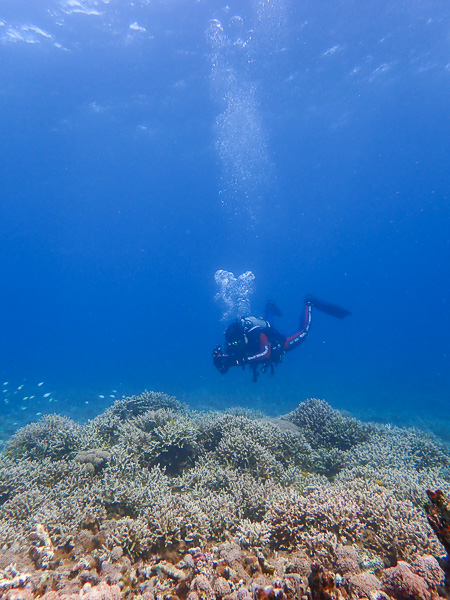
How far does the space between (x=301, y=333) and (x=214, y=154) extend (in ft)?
127

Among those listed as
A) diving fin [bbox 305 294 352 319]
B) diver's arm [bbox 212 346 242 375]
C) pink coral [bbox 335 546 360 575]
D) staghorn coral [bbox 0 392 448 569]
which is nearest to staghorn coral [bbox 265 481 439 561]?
staghorn coral [bbox 0 392 448 569]

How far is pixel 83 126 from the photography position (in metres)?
34.4

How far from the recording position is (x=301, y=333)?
14.4 m

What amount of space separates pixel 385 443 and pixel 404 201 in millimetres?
93730

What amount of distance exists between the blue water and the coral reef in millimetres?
14721

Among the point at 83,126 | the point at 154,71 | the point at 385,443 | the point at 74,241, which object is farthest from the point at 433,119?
the point at 74,241

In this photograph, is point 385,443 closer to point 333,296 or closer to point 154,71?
point 154,71

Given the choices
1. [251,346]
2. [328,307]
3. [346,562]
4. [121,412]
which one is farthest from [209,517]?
[328,307]

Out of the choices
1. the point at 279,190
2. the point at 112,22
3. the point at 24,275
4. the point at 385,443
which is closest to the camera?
the point at 385,443

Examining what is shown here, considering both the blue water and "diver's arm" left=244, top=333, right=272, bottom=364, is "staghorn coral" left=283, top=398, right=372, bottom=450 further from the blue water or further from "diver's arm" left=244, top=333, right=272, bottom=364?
the blue water

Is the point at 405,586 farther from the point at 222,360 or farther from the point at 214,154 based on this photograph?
the point at 214,154

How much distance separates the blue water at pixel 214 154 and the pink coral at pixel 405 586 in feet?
61.3

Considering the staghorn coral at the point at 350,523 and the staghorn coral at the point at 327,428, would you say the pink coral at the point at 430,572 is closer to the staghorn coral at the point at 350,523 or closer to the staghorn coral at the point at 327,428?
the staghorn coral at the point at 350,523

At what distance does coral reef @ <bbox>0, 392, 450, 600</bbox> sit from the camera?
2416 mm
